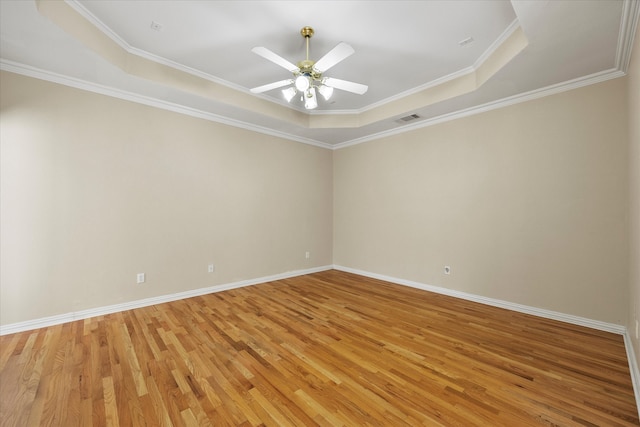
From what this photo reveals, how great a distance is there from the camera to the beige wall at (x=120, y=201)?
2748 millimetres

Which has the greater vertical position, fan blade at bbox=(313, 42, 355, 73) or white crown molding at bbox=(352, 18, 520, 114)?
white crown molding at bbox=(352, 18, 520, 114)

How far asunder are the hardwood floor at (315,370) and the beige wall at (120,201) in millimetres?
557

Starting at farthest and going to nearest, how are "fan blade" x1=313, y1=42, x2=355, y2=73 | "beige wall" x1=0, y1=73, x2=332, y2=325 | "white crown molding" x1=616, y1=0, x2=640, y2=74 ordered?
"beige wall" x1=0, y1=73, x2=332, y2=325, "fan blade" x1=313, y1=42, x2=355, y2=73, "white crown molding" x1=616, y1=0, x2=640, y2=74

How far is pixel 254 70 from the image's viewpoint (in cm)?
327

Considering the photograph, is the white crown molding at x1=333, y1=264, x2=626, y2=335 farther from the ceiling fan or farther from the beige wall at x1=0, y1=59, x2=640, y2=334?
the ceiling fan

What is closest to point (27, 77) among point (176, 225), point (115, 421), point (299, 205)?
point (176, 225)

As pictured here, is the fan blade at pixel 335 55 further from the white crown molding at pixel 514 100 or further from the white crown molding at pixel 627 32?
the white crown molding at pixel 514 100

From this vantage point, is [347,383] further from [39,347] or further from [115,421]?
[39,347]

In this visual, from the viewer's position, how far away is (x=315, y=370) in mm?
2068

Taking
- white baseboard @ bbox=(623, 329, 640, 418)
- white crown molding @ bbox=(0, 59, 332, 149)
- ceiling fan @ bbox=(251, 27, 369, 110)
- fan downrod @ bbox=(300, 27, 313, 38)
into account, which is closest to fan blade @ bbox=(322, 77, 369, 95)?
ceiling fan @ bbox=(251, 27, 369, 110)

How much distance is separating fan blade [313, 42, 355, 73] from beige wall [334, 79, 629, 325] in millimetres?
2626

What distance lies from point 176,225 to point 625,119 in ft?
18.6

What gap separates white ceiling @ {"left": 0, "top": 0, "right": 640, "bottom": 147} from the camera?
2.17 meters

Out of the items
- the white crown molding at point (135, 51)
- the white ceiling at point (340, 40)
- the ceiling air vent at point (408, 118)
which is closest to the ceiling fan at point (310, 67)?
the white ceiling at point (340, 40)
